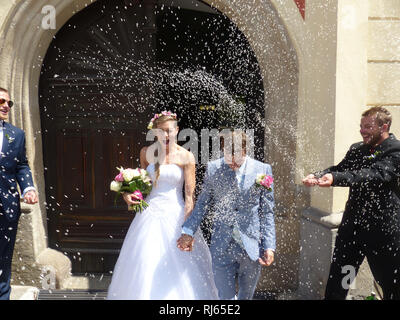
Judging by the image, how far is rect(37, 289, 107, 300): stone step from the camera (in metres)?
4.89

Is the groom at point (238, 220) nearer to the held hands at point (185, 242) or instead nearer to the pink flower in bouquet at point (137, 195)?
the held hands at point (185, 242)

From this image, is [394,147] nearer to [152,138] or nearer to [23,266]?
[152,138]

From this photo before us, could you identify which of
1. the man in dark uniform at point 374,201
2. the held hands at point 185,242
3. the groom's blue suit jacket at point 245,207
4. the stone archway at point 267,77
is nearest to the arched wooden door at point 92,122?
the stone archway at point 267,77

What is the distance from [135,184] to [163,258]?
649mm

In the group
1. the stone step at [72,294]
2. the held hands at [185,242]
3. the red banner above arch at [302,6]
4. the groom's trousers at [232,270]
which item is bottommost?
the stone step at [72,294]

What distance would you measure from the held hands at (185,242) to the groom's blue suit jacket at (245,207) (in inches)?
7.9

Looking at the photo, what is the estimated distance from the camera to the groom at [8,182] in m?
4.14

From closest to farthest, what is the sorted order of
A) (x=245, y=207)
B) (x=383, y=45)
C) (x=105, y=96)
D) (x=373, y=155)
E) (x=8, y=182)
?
1. (x=245, y=207)
2. (x=373, y=155)
3. (x=8, y=182)
4. (x=383, y=45)
5. (x=105, y=96)

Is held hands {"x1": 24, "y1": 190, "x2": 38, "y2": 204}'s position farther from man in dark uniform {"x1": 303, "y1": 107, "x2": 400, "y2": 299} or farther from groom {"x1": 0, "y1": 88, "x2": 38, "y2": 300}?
man in dark uniform {"x1": 303, "y1": 107, "x2": 400, "y2": 299}

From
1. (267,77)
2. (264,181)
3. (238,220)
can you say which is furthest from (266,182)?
(267,77)

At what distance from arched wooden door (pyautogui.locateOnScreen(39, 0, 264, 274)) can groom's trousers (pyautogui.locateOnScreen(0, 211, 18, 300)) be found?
1.26 metres

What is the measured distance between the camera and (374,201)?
12.1ft

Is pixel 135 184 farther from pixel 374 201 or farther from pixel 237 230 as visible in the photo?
pixel 374 201

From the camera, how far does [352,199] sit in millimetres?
3850
